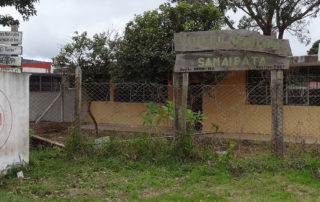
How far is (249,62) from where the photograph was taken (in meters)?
5.54

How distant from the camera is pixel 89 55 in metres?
11.2

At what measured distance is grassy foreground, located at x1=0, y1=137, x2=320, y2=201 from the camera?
164 inches

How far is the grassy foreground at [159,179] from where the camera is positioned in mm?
4164

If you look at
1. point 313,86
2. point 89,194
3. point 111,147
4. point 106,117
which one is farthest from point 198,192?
point 106,117

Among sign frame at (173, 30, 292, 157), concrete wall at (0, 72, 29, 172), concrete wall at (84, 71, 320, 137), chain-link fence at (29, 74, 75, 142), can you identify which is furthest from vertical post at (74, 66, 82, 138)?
chain-link fence at (29, 74, 75, 142)

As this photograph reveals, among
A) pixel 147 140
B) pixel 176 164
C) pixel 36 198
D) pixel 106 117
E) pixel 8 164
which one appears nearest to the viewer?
pixel 36 198

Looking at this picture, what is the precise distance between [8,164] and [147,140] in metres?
2.33

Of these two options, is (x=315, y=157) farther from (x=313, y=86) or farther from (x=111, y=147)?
(x=313, y=86)

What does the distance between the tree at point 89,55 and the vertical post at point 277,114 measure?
267 inches

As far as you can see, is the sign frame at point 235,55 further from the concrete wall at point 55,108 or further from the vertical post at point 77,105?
the concrete wall at point 55,108

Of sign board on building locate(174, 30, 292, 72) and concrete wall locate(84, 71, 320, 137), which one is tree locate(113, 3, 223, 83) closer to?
concrete wall locate(84, 71, 320, 137)

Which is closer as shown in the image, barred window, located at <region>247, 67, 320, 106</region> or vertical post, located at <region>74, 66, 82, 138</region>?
vertical post, located at <region>74, 66, 82, 138</region>

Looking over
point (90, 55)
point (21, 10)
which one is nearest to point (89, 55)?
point (90, 55)

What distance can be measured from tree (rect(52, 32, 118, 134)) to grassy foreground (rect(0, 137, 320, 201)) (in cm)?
584
